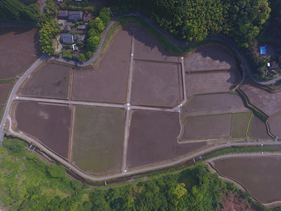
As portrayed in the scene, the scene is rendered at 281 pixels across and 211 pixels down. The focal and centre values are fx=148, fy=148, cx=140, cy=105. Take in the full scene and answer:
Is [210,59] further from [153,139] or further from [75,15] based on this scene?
[75,15]

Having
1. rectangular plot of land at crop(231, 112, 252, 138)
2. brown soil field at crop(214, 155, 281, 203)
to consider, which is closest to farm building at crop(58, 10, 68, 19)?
rectangular plot of land at crop(231, 112, 252, 138)

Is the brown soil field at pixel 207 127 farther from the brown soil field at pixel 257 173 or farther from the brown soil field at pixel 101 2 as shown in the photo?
the brown soil field at pixel 101 2

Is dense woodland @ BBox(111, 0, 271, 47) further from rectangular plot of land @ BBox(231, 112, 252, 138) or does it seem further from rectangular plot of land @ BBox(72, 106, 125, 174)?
rectangular plot of land @ BBox(72, 106, 125, 174)

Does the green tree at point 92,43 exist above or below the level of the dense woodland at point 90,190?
above

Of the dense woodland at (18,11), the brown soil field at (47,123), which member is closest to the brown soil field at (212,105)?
the brown soil field at (47,123)

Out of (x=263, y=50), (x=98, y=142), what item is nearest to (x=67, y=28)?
(x=98, y=142)

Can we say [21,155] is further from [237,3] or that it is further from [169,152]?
[237,3]
